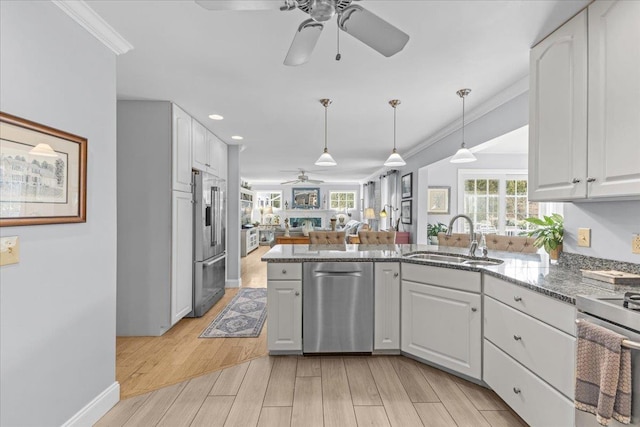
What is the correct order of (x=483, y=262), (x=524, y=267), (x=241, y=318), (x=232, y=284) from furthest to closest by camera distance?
(x=232, y=284) → (x=241, y=318) → (x=483, y=262) → (x=524, y=267)

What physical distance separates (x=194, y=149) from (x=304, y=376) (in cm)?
293

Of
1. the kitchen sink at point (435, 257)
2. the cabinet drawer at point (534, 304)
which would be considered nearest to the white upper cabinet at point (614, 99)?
the cabinet drawer at point (534, 304)

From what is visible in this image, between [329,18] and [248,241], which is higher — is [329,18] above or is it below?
above

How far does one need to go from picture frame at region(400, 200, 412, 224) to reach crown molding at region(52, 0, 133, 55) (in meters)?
5.34

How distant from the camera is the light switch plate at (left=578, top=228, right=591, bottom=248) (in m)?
2.28

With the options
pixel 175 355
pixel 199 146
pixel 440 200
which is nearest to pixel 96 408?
pixel 175 355

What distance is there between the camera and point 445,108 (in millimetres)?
3760

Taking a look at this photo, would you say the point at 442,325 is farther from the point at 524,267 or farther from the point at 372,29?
the point at 372,29

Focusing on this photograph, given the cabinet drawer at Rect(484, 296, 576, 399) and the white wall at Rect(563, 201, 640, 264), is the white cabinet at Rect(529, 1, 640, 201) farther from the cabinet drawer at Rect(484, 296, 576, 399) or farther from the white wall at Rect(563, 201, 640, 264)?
the cabinet drawer at Rect(484, 296, 576, 399)

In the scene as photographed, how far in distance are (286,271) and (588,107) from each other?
2.34 metres

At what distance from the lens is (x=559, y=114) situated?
208cm

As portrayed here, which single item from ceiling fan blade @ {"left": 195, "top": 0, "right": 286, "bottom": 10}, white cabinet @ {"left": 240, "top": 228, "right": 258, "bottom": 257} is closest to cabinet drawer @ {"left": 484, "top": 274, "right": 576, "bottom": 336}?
ceiling fan blade @ {"left": 195, "top": 0, "right": 286, "bottom": 10}

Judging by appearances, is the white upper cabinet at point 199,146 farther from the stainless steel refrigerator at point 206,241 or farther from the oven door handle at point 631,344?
the oven door handle at point 631,344

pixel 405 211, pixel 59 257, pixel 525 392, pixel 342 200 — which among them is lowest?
pixel 525 392
